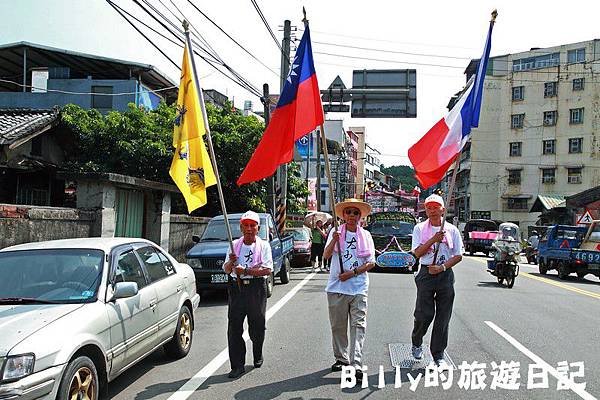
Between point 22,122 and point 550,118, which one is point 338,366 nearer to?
point 22,122

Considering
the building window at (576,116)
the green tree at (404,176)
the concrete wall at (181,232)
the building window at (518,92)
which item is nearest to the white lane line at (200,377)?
the concrete wall at (181,232)

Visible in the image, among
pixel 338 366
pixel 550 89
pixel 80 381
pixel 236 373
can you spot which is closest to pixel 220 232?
pixel 236 373

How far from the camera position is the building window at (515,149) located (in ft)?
187

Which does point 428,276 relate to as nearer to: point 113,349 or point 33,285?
point 113,349

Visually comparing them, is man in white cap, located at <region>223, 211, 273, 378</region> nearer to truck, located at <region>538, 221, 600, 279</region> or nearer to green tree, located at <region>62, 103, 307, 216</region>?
green tree, located at <region>62, 103, 307, 216</region>

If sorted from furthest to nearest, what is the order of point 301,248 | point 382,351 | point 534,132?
point 534,132 → point 301,248 → point 382,351

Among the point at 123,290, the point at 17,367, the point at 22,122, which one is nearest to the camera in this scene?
the point at 17,367

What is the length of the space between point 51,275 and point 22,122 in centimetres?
1086

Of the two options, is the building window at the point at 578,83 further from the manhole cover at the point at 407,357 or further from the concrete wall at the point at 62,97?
the manhole cover at the point at 407,357

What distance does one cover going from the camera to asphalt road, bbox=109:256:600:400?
5.52 meters

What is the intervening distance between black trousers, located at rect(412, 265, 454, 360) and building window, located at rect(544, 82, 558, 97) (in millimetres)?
55384

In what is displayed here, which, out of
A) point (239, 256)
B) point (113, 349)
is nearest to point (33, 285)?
point (113, 349)

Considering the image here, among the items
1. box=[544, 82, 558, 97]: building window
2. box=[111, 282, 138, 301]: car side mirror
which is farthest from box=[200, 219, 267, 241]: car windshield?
box=[544, 82, 558, 97]: building window

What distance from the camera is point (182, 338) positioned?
22.7ft
